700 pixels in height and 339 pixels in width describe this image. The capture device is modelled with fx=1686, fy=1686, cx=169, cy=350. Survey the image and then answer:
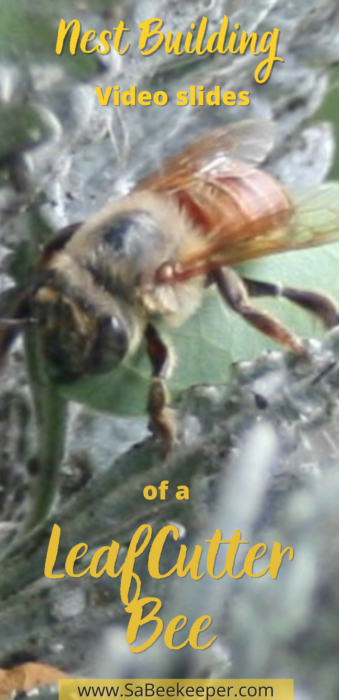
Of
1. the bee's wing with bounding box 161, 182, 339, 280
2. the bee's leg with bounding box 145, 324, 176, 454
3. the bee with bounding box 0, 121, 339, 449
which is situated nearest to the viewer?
the bee's leg with bounding box 145, 324, 176, 454

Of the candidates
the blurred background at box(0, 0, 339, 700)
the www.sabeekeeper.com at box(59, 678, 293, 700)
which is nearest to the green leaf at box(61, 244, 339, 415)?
the blurred background at box(0, 0, 339, 700)

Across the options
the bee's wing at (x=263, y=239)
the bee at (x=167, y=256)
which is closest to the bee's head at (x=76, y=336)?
the bee at (x=167, y=256)

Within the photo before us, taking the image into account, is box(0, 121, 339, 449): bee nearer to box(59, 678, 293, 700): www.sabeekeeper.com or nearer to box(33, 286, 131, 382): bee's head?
box(33, 286, 131, 382): bee's head

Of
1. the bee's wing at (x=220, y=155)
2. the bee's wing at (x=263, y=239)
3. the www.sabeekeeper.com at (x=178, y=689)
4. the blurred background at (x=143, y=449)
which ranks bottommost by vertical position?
the www.sabeekeeper.com at (x=178, y=689)

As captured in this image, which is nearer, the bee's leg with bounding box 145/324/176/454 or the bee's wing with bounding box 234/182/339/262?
the bee's leg with bounding box 145/324/176/454

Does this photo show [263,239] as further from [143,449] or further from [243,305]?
[143,449]

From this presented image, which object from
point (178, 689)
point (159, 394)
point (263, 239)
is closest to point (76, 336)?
point (159, 394)

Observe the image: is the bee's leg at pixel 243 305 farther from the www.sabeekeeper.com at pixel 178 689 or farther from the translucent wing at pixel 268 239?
the www.sabeekeeper.com at pixel 178 689
